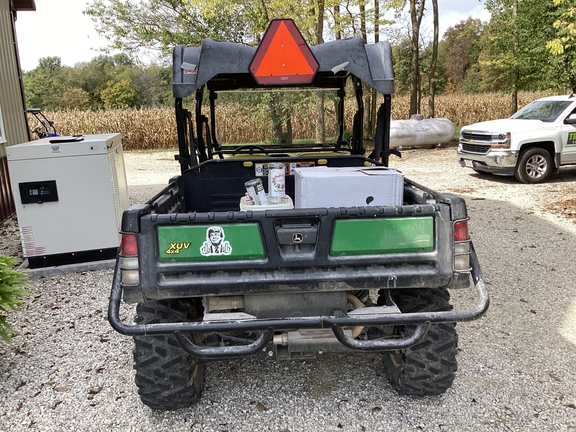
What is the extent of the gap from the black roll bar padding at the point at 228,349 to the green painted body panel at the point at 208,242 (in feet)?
1.32

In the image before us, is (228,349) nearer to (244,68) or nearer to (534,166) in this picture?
(244,68)

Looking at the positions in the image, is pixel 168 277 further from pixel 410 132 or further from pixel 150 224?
pixel 410 132

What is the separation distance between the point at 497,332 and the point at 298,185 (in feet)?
7.31

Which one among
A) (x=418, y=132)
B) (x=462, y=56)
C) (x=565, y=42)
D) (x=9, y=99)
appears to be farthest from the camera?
(x=462, y=56)

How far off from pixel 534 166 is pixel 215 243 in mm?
10079

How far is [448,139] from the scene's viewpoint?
56.0ft

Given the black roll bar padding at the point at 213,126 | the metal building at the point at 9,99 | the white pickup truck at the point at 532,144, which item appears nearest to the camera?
the black roll bar padding at the point at 213,126

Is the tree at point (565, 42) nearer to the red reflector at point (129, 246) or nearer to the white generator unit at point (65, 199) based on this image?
the white generator unit at point (65, 199)

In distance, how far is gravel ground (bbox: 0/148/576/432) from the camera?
2938mm

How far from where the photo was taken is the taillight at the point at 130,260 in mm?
2484

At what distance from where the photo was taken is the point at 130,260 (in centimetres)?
249

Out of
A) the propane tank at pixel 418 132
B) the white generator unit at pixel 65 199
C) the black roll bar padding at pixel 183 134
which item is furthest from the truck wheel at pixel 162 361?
the propane tank at pixel 418 132

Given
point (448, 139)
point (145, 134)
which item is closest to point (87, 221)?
point (448, 139)

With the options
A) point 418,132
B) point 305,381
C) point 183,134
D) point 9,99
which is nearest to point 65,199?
point 183,134
